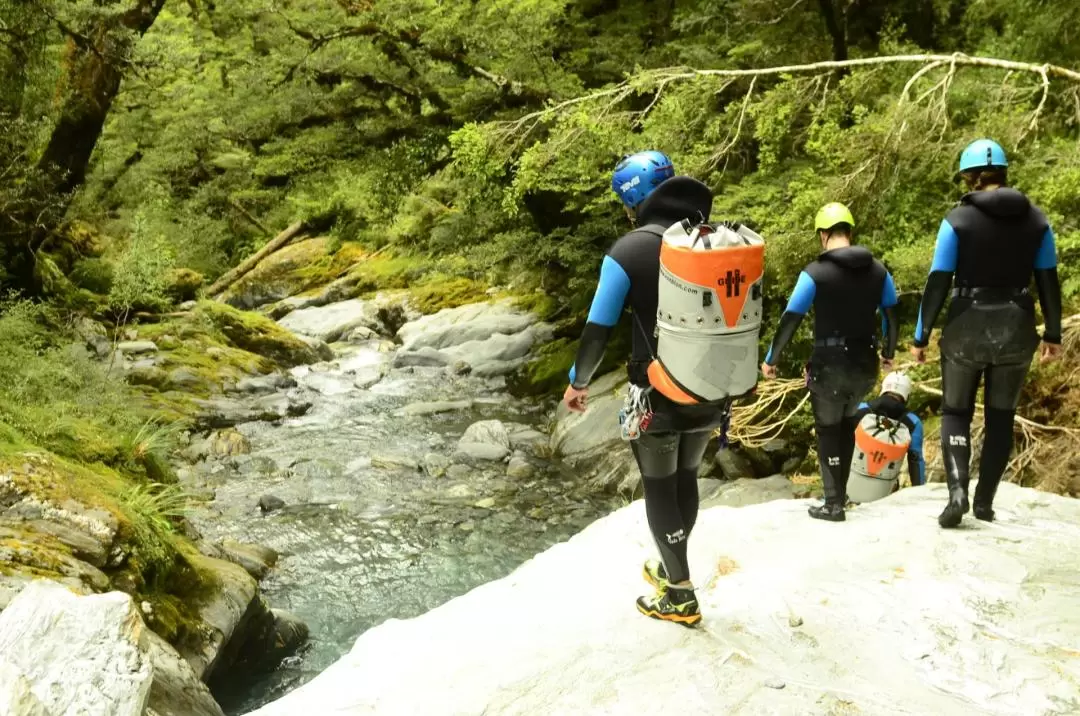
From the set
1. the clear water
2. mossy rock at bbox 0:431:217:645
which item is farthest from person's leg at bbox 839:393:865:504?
mossy rock at bbox 0:431:217:645

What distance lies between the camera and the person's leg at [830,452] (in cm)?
474

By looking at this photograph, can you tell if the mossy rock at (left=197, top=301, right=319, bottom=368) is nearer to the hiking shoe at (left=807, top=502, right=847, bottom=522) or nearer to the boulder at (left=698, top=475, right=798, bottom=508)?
the boulder at (left=698, top=475, right=798, bottom=508)

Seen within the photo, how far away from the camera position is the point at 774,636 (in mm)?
3439

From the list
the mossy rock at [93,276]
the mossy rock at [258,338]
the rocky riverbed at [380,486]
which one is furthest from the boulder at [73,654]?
the mossy rock at [93,276]

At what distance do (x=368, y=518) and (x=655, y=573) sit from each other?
5.40m

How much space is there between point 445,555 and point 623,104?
706cm

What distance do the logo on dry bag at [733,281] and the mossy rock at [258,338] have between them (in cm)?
1431

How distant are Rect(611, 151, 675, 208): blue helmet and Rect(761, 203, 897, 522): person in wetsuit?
1.55 metres

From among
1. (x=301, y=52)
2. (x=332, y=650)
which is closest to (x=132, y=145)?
(x=301, y=52)

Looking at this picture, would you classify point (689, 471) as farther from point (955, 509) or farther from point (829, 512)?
point (955, 509)

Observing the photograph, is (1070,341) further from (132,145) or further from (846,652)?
(132,145)

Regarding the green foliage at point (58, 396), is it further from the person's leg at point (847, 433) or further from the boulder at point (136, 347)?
the person's leg at point (847, 433)

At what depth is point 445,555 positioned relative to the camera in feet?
25.0

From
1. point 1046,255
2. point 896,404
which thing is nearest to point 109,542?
point 896,404
